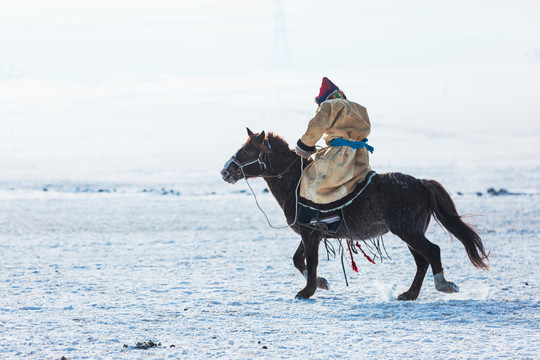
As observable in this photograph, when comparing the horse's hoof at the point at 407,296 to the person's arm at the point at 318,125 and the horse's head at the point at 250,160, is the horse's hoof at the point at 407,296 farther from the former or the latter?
the horse's head at the point at 250,160

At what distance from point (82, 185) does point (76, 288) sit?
11743 millimetres

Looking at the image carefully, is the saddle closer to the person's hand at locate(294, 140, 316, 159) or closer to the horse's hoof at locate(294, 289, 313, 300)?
the person's hand at locate(294, 140, 316, 159)

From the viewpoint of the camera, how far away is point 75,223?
12.3 meters

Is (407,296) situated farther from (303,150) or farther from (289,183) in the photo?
(303,150)

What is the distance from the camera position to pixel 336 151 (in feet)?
21.0

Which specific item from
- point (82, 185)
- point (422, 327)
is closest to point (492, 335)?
point (422, 327)

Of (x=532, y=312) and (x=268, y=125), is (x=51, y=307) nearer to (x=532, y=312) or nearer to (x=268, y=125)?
(x=532, y=312)

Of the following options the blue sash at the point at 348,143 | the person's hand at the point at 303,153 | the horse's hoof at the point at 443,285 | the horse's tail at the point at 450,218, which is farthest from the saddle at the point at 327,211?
the horse's hoof at the point at 443,285

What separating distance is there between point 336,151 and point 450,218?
121 cm

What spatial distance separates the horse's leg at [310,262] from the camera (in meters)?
6.51

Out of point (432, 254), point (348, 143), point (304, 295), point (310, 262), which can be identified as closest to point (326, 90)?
point (348, 143)

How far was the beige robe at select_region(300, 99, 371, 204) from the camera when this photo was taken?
20.7ft

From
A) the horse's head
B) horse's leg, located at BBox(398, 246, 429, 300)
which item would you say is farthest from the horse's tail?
the horse's head

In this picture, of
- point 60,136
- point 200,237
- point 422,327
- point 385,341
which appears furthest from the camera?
point 60,136
